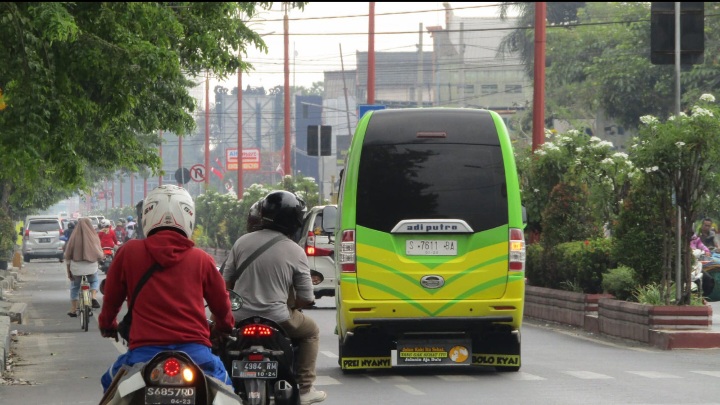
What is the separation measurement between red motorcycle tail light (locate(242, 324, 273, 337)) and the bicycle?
1486 cm

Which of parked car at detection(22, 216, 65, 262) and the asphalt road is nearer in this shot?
the asphalt road

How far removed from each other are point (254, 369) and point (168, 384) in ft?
5.77

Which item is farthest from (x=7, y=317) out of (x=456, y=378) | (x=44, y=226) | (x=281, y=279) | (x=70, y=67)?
(x=44, y=226)

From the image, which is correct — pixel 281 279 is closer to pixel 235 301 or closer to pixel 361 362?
pixel 235 301

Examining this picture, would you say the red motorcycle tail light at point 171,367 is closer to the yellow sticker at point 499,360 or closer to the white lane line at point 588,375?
the white lane line at point 588,375

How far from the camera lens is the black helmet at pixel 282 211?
9086 mm

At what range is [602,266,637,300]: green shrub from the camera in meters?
20.4

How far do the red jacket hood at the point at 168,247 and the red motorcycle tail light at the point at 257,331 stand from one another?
54.0 inches

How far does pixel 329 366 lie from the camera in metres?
15.8

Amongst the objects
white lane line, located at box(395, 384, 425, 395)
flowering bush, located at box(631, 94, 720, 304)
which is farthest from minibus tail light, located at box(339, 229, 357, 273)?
flowering bush, located at box(631, 94, 720, 304)

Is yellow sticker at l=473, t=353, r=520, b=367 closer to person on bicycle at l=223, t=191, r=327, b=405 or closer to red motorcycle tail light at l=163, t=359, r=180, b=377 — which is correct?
person on bicycle at l=223, t=191, r=327, b=405

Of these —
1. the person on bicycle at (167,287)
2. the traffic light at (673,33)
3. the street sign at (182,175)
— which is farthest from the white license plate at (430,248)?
the street sign at (182,175)

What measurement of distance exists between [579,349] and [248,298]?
975 cm

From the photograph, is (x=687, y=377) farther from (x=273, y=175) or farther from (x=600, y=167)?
(x=273, y=175)
